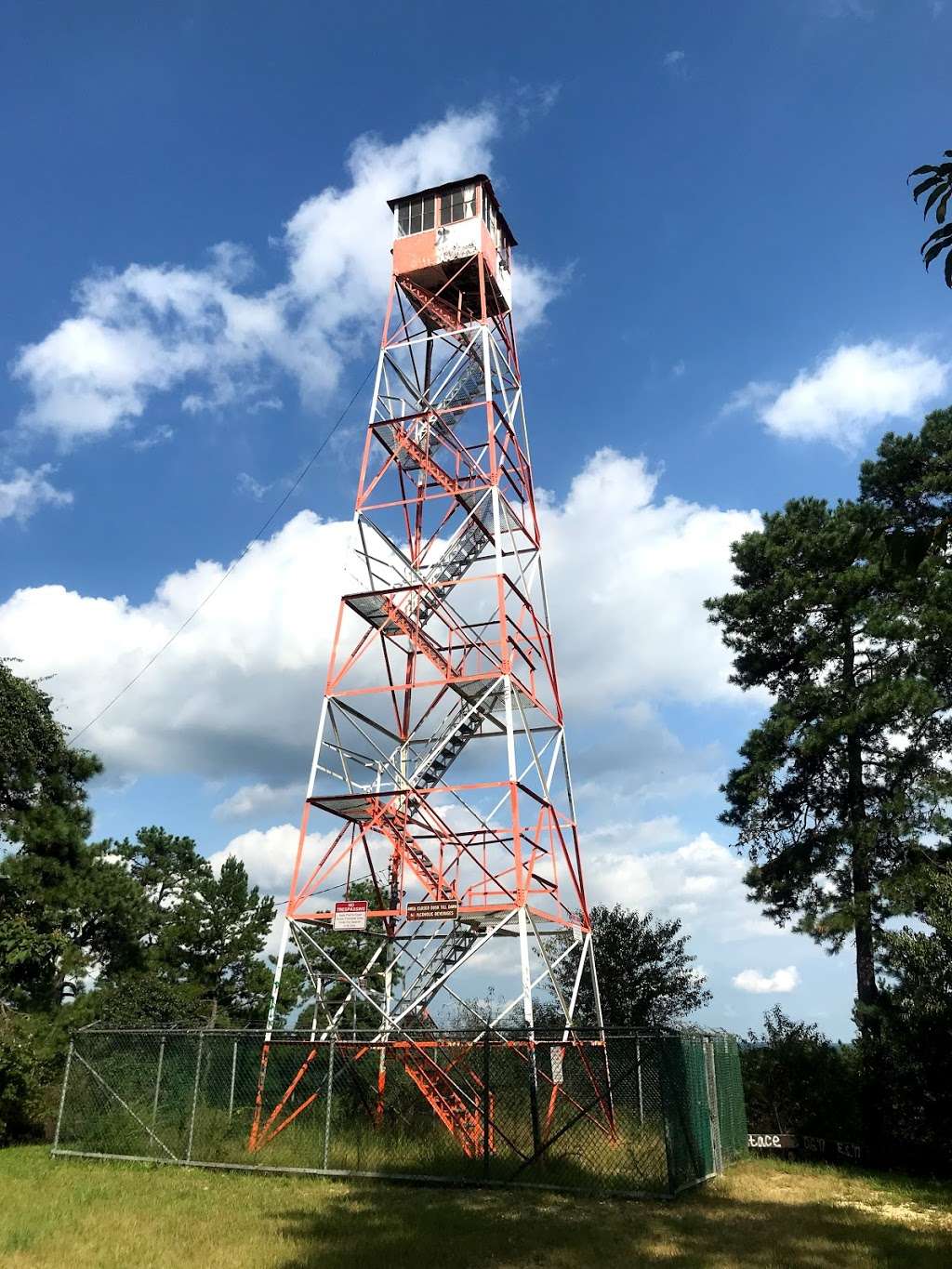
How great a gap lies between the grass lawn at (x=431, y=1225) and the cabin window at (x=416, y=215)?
917 inches

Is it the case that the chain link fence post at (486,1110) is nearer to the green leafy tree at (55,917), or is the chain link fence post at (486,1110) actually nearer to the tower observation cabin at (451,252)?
the green leafy tree at (55,917)

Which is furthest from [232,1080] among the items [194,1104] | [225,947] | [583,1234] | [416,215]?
[225,947]

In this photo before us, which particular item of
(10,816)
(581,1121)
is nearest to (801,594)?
(581,1121)

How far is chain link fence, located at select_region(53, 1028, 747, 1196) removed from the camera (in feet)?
42.9

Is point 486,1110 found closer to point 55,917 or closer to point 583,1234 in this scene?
point 583,1234

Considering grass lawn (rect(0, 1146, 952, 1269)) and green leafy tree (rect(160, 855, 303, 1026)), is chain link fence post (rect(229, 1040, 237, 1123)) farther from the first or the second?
green leafy tree (rect(160, 855, 303, 1026))

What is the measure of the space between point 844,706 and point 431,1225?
17262mm

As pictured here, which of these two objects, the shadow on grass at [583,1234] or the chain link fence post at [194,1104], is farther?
the chain link fence post at [194,1104]

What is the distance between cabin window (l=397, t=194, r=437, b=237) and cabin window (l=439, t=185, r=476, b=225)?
→ 28cm

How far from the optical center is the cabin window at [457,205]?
25328 mm

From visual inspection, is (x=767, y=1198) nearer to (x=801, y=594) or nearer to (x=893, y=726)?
(x=893, y=726)

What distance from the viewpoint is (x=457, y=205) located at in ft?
83.7

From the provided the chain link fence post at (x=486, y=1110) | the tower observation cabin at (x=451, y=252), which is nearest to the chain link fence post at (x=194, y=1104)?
the chain link fence post at (x=486, y=1110)

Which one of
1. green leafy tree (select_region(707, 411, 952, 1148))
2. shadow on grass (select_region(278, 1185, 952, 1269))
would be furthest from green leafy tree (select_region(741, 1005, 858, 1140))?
shadow on grass (select_region(278, 1185, 952, 1269))
